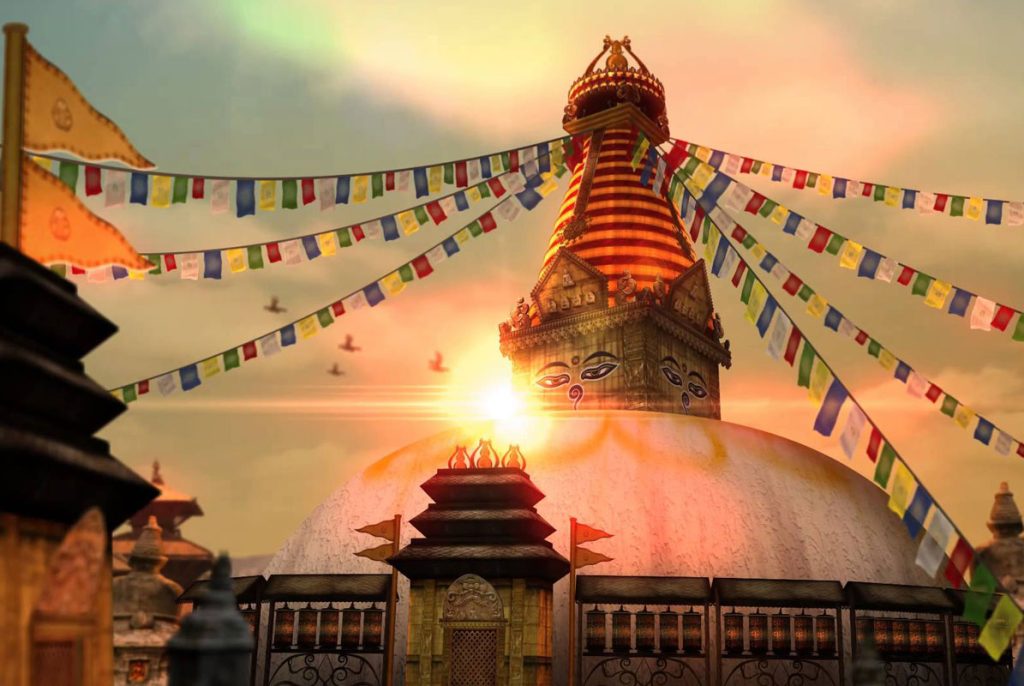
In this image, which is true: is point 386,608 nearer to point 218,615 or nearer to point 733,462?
point 733,462

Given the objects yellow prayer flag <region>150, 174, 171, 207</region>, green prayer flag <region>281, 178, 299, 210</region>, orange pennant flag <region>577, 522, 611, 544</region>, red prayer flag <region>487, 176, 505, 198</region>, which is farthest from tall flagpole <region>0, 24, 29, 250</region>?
red prayer flag <region>487, 176, 505, 198</region>

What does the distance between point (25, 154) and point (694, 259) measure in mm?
23107

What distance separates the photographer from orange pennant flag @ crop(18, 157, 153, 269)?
5.72 meters

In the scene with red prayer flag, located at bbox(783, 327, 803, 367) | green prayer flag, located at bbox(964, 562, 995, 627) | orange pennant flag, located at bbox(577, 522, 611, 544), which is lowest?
green prayer flag, located at bbox(964, 562, 995, 627)

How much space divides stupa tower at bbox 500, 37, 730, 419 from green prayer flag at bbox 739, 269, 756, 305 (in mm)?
10264

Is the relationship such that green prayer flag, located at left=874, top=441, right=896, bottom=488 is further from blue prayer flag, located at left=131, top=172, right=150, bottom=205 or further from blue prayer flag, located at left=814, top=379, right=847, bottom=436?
blue prayer flag, located at left=131, top=172, right=150, bottom=205

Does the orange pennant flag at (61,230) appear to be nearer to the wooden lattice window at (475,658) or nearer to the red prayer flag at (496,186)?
the wooden lattice window at (475,658)

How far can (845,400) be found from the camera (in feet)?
31.8

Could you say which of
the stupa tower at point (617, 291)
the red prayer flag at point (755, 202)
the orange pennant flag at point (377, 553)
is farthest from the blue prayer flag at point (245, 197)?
the stupa tower at point (617, 291)

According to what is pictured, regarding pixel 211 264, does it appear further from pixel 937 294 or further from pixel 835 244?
pixel 937 294

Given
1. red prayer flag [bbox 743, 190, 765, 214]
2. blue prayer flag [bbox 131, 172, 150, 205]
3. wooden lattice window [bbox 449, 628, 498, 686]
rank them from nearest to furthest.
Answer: wooden lattice window [bbox 449, 628, 498, 686] < blue prayer flag [bbox 131, 172, 150, 205] < red prayer flag [bbox 743, 190, 765, 214]

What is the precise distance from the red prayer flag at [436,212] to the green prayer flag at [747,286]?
5.23 m

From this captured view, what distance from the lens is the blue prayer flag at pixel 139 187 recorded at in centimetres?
1161

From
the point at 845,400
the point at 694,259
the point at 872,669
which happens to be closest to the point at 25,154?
the point at 872,669
